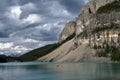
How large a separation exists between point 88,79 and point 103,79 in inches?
180

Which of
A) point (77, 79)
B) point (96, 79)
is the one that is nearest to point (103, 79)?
point (96, 79)

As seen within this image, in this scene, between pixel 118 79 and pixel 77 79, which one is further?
pixel 77 79

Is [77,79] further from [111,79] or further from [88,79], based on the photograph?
A: [111,79]

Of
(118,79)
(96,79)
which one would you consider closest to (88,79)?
(96,79)

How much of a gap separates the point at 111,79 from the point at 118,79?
6.61 ft

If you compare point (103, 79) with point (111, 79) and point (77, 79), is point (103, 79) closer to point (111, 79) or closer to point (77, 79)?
point (111, 79)

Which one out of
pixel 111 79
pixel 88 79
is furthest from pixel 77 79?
pixel 111 79

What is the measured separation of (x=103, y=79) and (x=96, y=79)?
226 centimetres

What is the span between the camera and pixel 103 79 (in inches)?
3378

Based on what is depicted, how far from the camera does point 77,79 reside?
89438 millimetres

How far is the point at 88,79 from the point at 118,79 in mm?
9183

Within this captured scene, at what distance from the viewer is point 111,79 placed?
276 feet

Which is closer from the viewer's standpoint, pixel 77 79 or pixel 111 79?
pixel 111 79

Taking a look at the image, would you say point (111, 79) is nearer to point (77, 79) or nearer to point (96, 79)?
point (96, 79)
